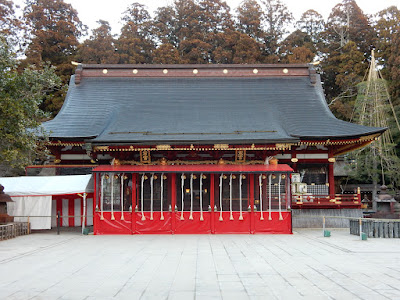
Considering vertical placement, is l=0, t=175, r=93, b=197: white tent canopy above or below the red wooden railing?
above

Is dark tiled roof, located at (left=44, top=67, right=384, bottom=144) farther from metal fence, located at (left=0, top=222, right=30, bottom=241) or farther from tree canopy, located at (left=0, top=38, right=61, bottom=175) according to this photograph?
metal fence, located at (left=0, top=222, right=30, bottom=241)

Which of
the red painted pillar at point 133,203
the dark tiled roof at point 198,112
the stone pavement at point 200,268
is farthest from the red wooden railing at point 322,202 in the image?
the red painted pillar at point 133,203

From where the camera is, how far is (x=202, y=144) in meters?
15.4

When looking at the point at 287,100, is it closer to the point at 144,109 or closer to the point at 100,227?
the point at 144,109

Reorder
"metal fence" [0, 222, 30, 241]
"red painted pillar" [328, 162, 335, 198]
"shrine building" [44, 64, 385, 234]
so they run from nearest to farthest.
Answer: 1. "metal fence" [0, 222, 30, 241]
2. "shrine building" [44, 64, 385, 234]
3. "red painted pillar" [328, 162, 335, 198]

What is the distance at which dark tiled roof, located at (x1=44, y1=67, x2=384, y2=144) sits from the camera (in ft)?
52.5

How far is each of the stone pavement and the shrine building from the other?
1.83 meters

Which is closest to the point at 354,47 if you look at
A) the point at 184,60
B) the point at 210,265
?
the point at 184,60

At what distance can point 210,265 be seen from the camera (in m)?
8.66

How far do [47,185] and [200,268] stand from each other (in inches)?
378

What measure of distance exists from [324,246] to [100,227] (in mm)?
8214

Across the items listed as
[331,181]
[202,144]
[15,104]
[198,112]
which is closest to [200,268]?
[202,144]

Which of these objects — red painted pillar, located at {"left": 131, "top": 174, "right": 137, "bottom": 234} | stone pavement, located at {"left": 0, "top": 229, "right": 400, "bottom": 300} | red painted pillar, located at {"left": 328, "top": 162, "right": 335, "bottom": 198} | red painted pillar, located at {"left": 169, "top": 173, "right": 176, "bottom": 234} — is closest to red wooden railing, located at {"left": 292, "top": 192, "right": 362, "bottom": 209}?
red painted pillar, located at {"left": 328, "top": 162, "right": 335, "bottom": 198}

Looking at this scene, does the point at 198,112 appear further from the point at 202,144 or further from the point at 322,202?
the point at 322,202
